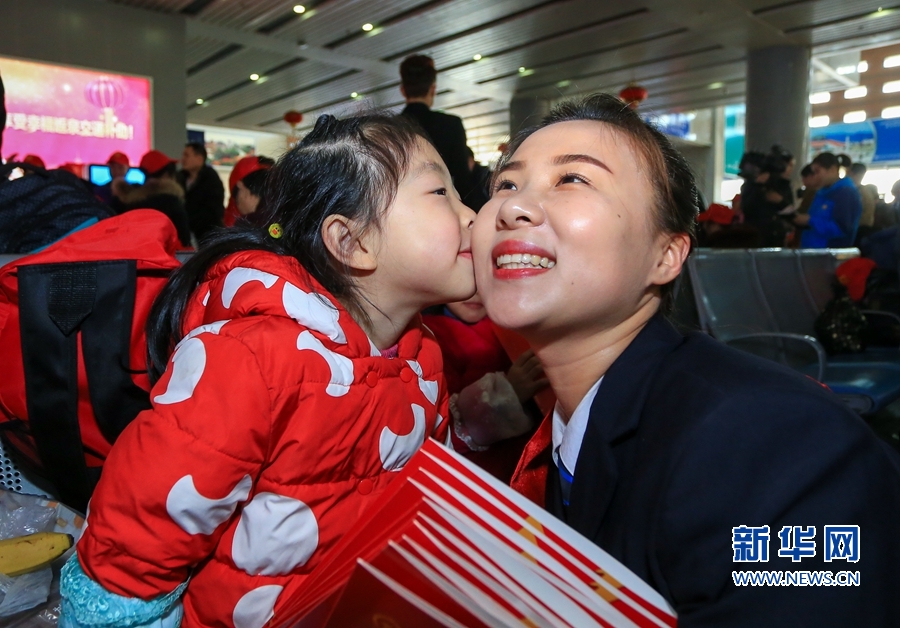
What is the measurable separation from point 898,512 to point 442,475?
1.89 feet

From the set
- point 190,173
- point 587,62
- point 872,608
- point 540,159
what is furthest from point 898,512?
point 587,62

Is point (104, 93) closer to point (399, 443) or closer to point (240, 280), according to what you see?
point (240, 280)

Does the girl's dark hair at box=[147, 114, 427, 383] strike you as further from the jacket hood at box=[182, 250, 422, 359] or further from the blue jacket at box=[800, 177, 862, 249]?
the blue jacket at box=[800, 177, 862, 249]

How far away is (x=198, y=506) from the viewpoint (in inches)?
37.9

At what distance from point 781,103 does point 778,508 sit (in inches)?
450

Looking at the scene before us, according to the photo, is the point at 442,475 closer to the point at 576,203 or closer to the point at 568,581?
the point at 568,581

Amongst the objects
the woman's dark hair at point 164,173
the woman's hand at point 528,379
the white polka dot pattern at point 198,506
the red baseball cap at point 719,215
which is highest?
the woman's dark hair at point 164,173

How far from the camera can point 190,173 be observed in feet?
19.5

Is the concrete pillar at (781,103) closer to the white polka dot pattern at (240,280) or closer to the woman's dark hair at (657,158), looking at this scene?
the woman's dark hair at (657,158)

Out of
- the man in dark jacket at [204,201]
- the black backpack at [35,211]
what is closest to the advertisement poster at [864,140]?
the man in dark jacket at [204,201]

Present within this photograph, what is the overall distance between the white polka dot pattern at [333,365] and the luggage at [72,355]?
1.35 feet

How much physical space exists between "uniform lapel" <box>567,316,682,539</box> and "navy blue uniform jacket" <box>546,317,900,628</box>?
0.11 feet

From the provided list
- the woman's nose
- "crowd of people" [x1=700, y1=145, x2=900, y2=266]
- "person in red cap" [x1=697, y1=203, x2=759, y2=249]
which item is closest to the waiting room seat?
"person in red cap" [x1=697, y1=203, x2=759, y2=249]

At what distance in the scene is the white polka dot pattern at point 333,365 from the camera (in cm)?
110
